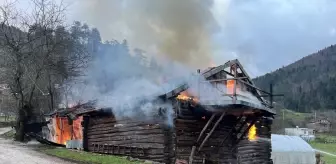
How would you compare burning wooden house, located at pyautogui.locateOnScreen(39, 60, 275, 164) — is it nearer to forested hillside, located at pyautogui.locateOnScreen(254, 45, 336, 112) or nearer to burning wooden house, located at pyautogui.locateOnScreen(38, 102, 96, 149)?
burning wooden house, located at pyautogui.locateOnScreen(38, 102, 96, 149)

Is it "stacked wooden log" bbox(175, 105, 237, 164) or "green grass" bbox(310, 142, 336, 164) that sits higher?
"stacked wooden log" bbox(175, 105, 237, 164)

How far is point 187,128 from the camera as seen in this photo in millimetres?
18859

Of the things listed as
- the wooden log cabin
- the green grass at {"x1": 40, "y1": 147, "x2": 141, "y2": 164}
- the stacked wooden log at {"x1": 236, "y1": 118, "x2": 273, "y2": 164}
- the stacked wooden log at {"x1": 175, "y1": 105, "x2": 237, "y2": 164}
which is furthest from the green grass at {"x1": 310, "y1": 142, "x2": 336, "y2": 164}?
the green grass at {"x1": 40, "y1": 147, "x2": 141, "y2": 164}

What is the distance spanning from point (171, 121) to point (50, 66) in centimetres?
2080

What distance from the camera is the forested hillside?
471 ft

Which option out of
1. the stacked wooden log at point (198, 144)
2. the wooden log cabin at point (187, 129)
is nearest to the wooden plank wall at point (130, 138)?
the wooden log cabin at point (187, 129)

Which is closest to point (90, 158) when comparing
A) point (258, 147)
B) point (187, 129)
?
point (187, 129)

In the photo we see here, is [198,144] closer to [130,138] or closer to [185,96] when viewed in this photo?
[185,96]

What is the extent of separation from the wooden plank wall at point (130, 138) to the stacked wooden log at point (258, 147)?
21.2ft

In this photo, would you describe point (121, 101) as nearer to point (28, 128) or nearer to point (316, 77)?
point (28, 128)

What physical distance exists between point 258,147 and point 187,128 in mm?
8964

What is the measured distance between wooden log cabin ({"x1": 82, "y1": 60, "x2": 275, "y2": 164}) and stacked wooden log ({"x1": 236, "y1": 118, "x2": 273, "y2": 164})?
0.39ft

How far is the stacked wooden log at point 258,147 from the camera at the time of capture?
23.4 metres

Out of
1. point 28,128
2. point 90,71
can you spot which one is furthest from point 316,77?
point 28,128
